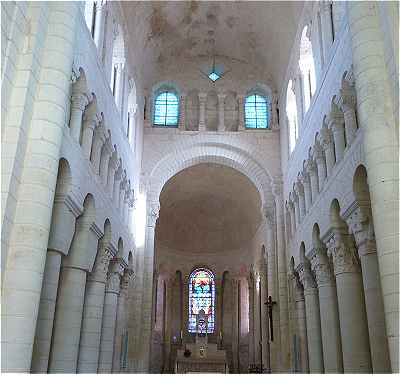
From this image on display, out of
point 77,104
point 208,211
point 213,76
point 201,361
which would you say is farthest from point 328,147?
point 208,211

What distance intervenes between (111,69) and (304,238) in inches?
357

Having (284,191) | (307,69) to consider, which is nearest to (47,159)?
(307,69)

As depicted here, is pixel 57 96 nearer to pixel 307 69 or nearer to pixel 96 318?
pixel 96 318

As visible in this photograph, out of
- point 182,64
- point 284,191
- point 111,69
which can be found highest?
point 182,64

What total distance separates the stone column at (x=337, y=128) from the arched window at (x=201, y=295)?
2092cm

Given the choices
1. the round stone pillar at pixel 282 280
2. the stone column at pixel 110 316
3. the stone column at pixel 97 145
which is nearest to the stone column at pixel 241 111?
the round stone pillar at pixel 282 280

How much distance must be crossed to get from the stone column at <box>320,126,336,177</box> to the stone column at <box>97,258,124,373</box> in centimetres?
799

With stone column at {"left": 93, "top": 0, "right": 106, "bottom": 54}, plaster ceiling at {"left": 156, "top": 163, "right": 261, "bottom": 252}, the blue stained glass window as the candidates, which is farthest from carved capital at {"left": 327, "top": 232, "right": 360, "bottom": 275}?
plaster ceiling at {"left": 156, "top": 163, "right": 261, "bottom": 252}

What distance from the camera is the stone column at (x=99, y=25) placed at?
1550cm

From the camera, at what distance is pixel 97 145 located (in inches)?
605

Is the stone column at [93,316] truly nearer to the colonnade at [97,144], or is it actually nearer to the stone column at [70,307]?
the stone column at [70,307]

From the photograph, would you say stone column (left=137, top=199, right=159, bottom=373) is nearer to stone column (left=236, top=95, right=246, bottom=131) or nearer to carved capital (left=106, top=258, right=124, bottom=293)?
carved capital (left=106, top=258, right=124, bottom=293)

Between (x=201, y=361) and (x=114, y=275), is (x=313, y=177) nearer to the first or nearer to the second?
(x=114, y=275)

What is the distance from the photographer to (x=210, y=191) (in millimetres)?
31906
